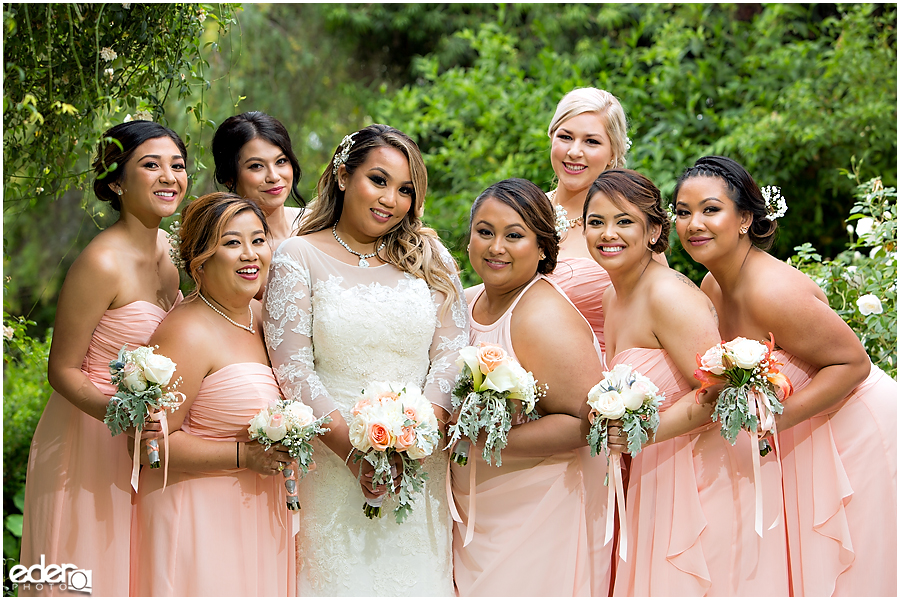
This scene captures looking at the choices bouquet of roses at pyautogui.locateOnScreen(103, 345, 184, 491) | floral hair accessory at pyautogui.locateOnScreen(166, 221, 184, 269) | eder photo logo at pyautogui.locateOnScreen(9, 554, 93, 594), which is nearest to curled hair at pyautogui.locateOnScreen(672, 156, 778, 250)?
floral hair accessory at pyautogui.locateOnScreen(166, 221, 184, 269)

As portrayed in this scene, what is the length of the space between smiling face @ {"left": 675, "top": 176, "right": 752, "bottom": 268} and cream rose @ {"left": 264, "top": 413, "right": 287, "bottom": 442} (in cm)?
208

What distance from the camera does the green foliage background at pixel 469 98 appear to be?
376 centimetres

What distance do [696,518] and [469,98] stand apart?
692cm

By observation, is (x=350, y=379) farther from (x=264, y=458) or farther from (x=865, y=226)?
(x=865, y=226)

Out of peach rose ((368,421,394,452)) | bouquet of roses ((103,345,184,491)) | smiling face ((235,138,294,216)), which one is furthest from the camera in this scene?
smiling face ((235,138,294,216))

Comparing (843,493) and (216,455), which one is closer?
(216,455)

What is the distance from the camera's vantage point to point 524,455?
3605 millimetres

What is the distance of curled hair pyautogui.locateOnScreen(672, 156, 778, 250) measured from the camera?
149 inches

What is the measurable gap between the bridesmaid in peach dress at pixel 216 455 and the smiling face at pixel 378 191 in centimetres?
47

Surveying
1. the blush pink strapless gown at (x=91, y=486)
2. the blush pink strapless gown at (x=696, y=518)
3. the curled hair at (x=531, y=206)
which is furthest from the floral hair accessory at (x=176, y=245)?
the blush pink strapless gown at (x=696, y=518)

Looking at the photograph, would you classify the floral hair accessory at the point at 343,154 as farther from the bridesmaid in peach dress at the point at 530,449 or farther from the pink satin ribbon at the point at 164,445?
the pink satin ribbon at the point at 164,445

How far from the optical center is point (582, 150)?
470cm

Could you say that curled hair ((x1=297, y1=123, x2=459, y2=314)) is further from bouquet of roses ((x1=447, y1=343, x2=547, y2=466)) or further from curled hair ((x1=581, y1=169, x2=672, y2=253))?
curled hair ((x1=581, y1=169, x2=672, y2=253))

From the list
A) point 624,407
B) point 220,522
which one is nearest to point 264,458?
point 220,522
